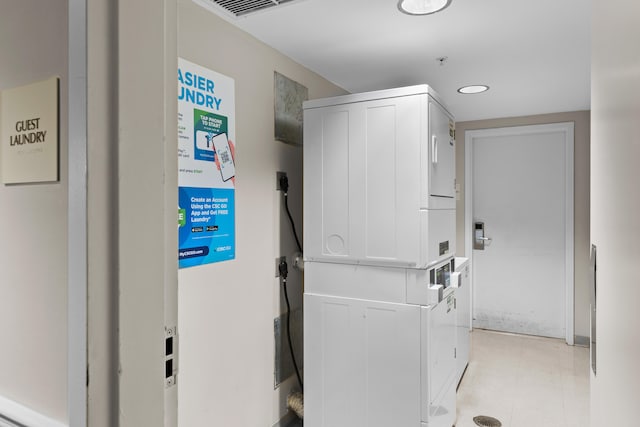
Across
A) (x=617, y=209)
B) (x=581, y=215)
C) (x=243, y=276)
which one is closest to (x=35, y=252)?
(x=617, y=209)

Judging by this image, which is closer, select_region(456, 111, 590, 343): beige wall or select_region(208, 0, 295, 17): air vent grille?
select_region(208, 0, 295, 17): air vent grille

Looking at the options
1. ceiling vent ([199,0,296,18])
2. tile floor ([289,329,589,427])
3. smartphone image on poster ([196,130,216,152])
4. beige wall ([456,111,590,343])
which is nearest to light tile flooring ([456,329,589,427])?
tile floor ([289,329,589,427])

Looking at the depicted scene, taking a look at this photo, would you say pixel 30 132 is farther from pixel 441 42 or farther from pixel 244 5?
pixel 441 42

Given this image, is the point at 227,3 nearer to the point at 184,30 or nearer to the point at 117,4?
the point at 184,30

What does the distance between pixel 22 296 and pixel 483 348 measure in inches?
151

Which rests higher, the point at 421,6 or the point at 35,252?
the point at 421,6

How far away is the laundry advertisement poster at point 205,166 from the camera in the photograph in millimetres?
1742

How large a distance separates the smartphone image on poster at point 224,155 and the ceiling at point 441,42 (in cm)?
58

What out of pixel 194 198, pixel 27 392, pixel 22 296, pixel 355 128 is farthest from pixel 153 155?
pixel 355 128

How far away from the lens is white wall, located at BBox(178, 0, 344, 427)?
5.84 ft

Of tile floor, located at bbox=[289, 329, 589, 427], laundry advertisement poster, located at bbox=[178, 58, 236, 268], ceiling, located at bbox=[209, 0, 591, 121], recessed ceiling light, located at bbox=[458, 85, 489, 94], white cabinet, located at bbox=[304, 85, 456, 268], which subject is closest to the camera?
laundry advertisement poster, located at bbox=[178, 58, 236, 268]

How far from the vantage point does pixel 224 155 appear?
1946mm

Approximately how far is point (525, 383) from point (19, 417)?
10.7 ft

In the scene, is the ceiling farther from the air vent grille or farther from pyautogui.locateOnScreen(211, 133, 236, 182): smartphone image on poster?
pyautogui.locateOnScreen(211, 133, 236, 182): smartphone image on poster
